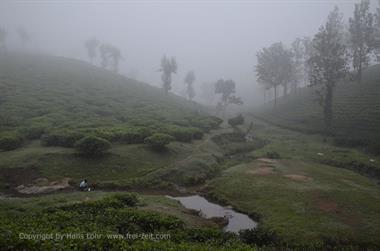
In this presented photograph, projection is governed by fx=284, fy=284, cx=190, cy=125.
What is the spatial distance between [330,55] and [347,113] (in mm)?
12355

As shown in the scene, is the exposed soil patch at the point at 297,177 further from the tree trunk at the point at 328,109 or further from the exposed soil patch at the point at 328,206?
the tree trunk at the point at 328,109

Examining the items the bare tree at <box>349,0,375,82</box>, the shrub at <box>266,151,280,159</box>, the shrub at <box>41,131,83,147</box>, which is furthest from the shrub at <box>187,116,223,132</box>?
Answer: the bare tree at <box>349,0,375,82</box>

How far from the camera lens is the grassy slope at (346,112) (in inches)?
1953

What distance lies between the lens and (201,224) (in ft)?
63.0

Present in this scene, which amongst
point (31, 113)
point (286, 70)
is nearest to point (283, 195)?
point (31, 113)

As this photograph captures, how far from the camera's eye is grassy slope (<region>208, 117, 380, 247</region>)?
715 inches

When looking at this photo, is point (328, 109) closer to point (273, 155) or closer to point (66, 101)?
point (273, 155)

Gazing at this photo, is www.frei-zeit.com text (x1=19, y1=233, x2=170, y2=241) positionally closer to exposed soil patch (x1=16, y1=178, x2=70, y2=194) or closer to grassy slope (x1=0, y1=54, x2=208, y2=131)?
exposed soil patch (x1=16, y1=178, x2=70, y2=194)

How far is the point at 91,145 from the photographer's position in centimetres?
3005

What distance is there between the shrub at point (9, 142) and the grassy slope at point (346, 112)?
48803 mm

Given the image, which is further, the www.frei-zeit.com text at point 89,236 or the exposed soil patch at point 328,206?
the exposed soil patch at point 328,206

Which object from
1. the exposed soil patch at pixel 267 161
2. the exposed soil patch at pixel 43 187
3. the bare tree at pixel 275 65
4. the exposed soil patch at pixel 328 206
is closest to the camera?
the exposed soil patch at pixel 328 206

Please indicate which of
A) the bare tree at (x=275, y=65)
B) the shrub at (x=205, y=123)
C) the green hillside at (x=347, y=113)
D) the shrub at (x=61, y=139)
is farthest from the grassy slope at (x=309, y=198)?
the bare tree at (x=275, y=65)

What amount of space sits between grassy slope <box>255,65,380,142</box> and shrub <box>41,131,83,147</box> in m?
42.4
